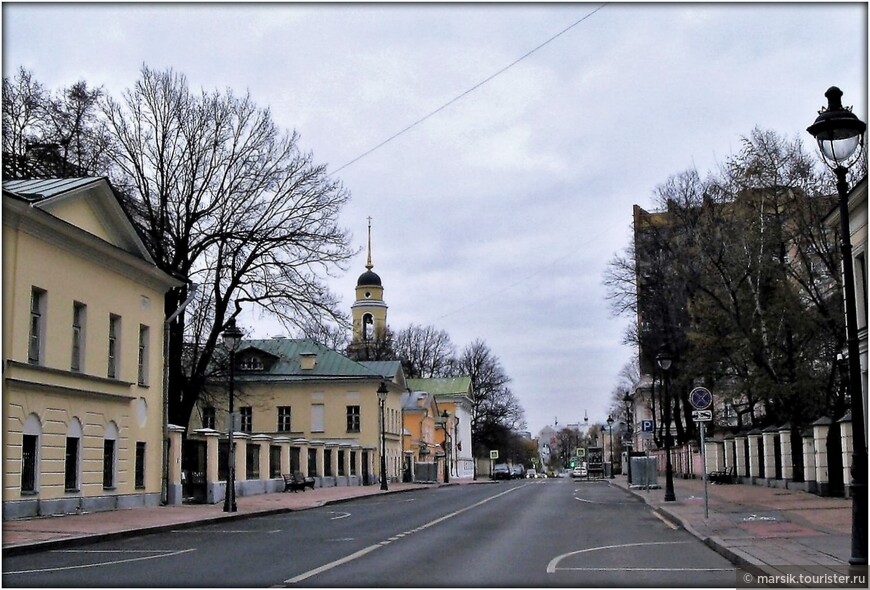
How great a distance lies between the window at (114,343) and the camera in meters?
28.4

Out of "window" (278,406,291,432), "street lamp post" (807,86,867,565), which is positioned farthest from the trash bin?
"street lamp post" (807,86,867,565)

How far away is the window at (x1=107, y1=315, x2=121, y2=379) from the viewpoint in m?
28.4

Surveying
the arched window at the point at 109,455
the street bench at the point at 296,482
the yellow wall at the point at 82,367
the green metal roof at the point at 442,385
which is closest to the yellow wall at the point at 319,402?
the street bench at the point at 296,482

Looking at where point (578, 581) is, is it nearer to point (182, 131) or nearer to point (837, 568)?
point (837, 568)

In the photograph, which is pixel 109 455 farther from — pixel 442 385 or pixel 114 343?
pixel 442 385

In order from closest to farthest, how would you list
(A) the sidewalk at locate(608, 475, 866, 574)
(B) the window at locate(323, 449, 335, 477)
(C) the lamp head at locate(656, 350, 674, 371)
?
1. (A) the sidewalk at locate(608, 475, 866, 574)
2. (C) the lamp head at locate(656, 350, 674, 371)
3. (B) the window at locate(323, 449, 335, 477)

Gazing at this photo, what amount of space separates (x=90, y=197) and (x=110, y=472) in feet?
26.5

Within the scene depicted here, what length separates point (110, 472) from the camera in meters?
27.9

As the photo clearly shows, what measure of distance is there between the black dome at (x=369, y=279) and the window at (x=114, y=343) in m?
68.5

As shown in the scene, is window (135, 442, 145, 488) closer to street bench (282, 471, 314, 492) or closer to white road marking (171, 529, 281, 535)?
white road marking (171, 529, 281, 535)

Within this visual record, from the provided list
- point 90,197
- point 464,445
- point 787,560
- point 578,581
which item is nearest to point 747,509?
point 787,560

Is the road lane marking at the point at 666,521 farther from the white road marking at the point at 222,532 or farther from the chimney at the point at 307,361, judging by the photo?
the chimney at the point at 307,361

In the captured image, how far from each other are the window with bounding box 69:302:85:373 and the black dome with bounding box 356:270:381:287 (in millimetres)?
71013

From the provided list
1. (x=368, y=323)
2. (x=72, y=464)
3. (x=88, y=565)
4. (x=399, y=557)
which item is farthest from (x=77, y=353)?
(x=368, y=323)
